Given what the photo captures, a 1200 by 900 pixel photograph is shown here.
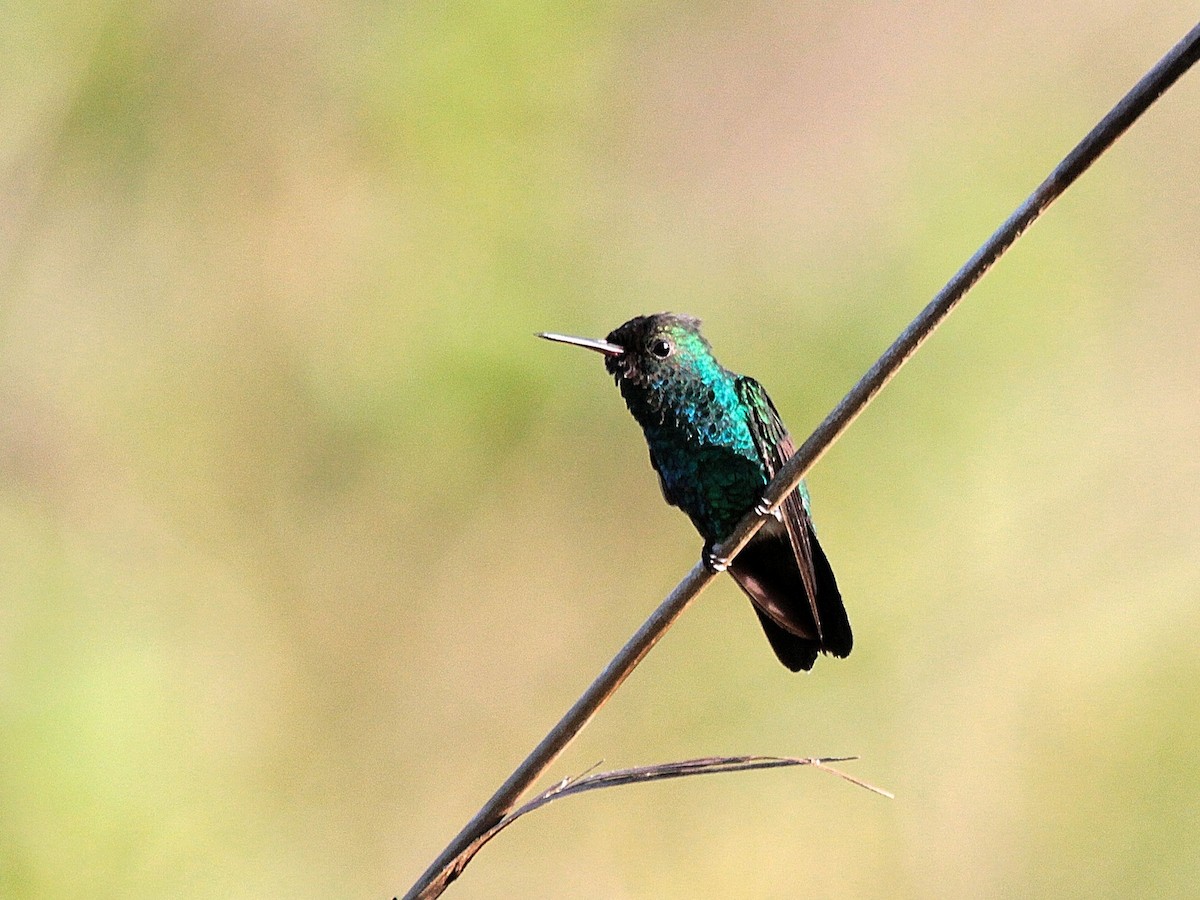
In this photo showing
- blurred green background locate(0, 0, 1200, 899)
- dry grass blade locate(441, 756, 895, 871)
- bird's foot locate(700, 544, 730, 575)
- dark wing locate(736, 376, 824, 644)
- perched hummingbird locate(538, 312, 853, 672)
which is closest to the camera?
dry grass blade locate(441, 756, 895, 871)

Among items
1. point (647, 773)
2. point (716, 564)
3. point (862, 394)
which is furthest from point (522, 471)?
point (647, 773)

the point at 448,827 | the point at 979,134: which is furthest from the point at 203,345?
the point at 979,134

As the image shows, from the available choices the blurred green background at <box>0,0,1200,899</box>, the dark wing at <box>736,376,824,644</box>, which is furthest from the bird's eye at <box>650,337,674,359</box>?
the blurred green background at <box>0,0,1200,899</box>

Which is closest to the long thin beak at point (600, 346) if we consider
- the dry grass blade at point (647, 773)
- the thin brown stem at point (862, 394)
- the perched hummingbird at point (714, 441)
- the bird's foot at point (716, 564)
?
the perched hummingbird at point (714, 441)

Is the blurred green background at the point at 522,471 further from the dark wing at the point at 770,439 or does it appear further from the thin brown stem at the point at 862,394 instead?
the thin brown stem at the point at 862,394

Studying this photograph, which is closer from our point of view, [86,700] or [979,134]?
[86,700]

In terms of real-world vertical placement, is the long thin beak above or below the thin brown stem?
below

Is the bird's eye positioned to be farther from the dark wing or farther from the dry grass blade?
the dry grass blade

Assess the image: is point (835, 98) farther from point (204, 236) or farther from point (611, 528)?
point (204, 236)
